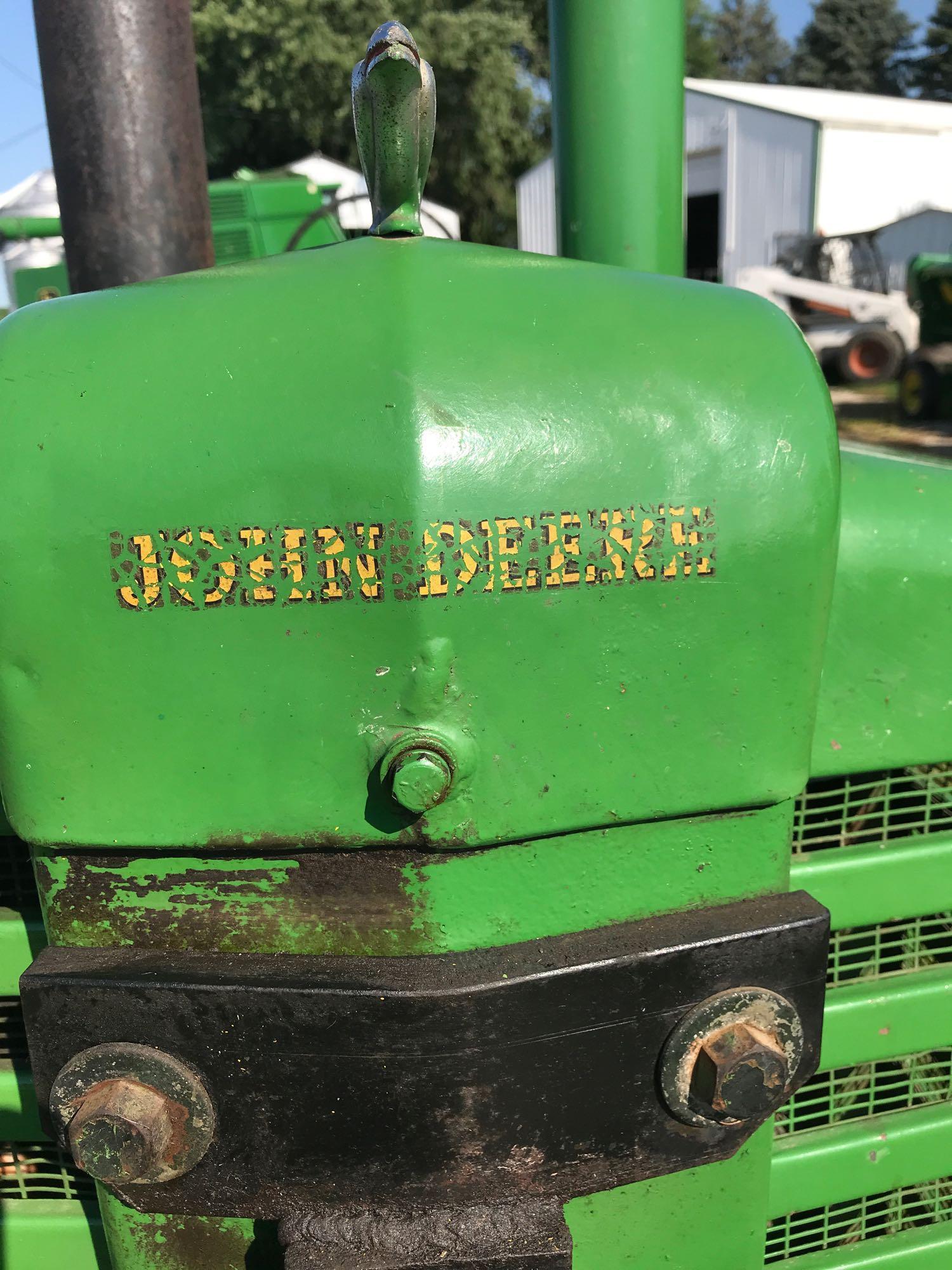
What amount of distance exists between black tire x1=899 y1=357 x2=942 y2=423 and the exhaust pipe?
33.7 feet

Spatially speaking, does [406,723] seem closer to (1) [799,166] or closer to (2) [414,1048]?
(2) [414,1048]

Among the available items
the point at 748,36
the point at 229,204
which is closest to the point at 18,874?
the point at 229,204

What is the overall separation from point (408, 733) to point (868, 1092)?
81cm

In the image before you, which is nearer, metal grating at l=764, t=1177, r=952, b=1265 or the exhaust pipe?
metal grating at l=764, t=1177, r=952, b=1265

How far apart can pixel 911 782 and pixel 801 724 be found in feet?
1.38

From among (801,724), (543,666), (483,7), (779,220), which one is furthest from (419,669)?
(483,7)

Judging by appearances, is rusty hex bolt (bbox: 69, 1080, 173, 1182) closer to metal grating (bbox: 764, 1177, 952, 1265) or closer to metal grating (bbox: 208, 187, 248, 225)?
metal grating (bbox: 764, 1177, 952, 1265)

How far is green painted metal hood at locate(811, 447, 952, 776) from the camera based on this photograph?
39.6 inches

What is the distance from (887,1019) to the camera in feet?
3.81

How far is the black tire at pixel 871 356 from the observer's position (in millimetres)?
13078

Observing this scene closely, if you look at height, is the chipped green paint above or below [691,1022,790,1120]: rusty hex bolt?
below

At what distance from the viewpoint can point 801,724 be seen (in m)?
0.87

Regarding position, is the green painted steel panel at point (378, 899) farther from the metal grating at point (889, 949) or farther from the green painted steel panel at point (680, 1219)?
the metal grating at point (889, 949)

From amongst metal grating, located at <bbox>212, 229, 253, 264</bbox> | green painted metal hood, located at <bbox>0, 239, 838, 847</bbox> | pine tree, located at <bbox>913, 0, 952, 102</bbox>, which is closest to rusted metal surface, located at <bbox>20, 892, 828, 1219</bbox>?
green painted metal hood, located at <bbox>0, 239, 838, 847</bbox>
